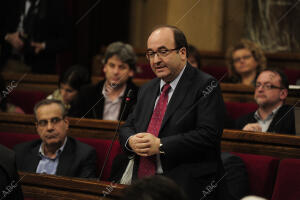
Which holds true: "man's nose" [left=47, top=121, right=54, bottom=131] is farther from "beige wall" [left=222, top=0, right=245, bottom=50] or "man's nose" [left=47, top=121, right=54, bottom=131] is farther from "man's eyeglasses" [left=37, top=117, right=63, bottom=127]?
"beige wall" [left=222, top=0, right=245, bottom=50]

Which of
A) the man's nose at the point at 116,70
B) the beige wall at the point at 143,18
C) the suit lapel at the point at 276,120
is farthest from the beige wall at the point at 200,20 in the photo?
the suit lapel at the point at 276,120

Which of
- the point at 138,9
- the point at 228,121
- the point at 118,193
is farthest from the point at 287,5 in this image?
the point at 118,193

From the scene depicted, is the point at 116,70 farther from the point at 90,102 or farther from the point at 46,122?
the point at 46,122

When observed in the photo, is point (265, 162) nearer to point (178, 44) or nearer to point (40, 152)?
point (178, 44)

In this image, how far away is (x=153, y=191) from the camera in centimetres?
88

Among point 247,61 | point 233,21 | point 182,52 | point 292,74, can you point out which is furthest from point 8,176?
point 233,21

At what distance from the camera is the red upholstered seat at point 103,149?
2.33 metres

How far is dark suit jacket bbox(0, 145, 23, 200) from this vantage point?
1.32m

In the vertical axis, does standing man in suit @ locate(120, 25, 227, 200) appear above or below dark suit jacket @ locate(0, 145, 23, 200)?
above

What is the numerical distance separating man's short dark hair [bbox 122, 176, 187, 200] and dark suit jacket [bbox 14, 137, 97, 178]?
4.51ft

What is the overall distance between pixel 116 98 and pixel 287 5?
6.55 feet

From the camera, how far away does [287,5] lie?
412 centimetres

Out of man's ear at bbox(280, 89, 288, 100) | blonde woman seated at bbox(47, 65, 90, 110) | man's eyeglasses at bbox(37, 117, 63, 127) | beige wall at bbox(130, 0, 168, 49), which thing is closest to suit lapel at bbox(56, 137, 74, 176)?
man's eyeglasses at bbox(37, 117, 63, 127)

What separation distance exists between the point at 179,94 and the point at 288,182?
1.77 ft
